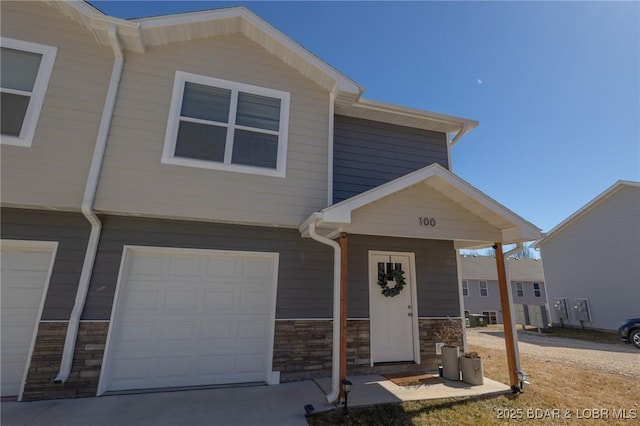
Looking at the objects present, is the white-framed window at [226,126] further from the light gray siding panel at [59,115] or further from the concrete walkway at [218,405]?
the concrete walkway at [218,405]

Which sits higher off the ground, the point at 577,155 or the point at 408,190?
the point at 577,155

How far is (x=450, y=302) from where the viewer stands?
6320 millimetres

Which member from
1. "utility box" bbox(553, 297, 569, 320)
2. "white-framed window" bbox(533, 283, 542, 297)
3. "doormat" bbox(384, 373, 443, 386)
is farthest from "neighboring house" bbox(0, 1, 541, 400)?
"white-framed window" bbox(533, 283, 542, 297)

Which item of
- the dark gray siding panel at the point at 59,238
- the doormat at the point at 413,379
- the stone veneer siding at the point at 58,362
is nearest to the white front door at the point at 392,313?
the doormat at the point at 413,379

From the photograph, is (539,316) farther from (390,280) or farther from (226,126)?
(226,126)

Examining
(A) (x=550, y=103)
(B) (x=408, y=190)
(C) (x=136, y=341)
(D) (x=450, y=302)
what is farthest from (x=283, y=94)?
(A) (x=550, y=103)

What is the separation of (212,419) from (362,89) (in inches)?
243

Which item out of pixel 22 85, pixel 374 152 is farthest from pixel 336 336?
pixel 22 85

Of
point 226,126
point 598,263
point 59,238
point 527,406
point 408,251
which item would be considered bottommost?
point 527,406

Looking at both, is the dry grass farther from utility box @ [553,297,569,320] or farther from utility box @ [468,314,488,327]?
utility box @ [468,314,488,327]

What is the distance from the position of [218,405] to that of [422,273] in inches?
180

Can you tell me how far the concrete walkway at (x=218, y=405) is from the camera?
3.58 meters

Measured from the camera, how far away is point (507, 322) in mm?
5016

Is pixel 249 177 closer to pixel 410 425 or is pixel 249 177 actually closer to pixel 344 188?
pixel 344 188
